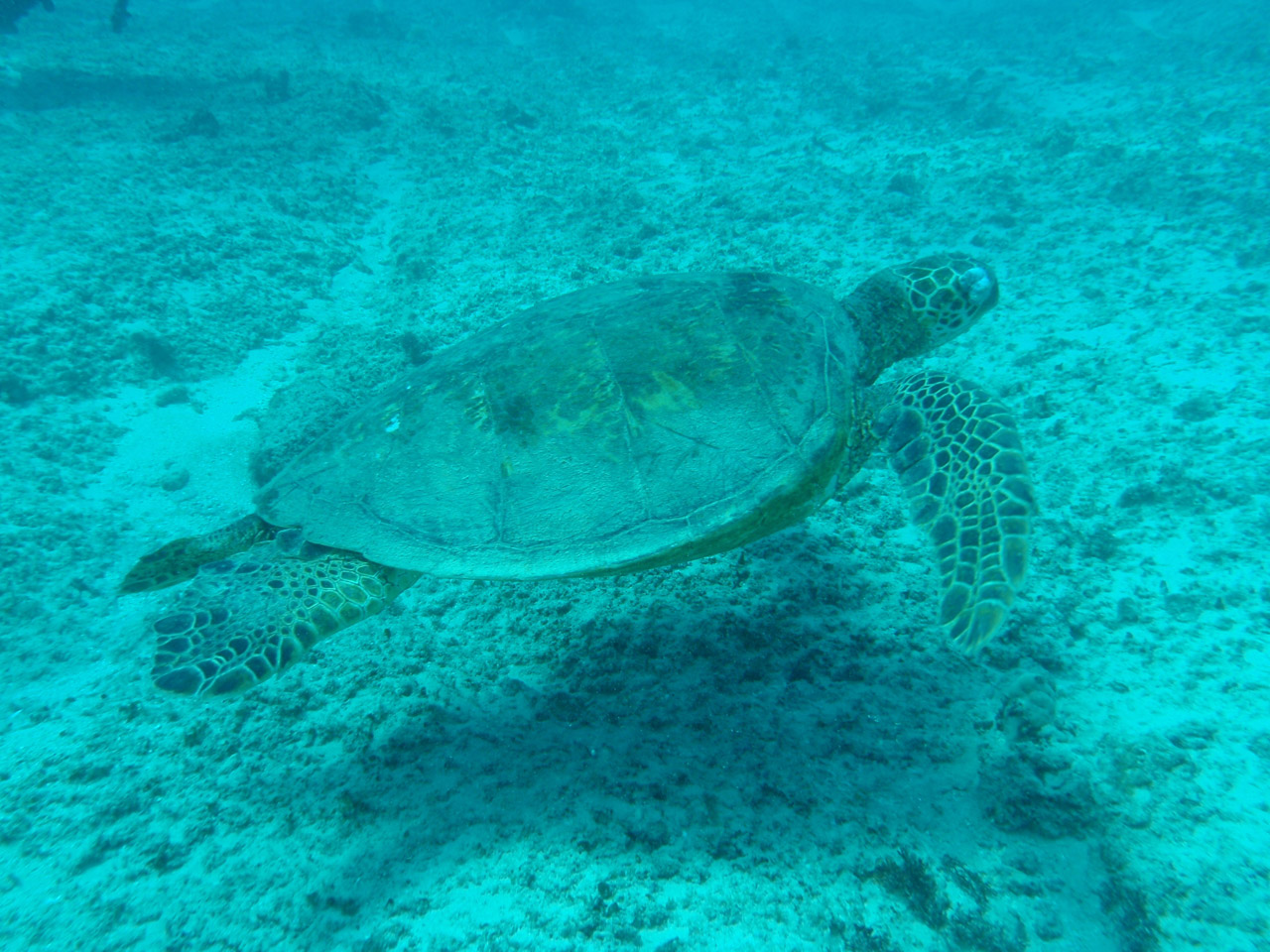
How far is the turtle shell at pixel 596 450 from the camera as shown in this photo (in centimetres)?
235

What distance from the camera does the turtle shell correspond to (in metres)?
2.35

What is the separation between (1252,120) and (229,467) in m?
13.6

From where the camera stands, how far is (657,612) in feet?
9.75

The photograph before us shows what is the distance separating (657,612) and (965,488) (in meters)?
1.67

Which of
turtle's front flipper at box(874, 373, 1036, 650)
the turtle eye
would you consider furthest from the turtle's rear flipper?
the turtle eye

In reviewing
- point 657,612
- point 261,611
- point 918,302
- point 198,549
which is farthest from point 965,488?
point 198,549

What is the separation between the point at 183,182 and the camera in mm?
7340

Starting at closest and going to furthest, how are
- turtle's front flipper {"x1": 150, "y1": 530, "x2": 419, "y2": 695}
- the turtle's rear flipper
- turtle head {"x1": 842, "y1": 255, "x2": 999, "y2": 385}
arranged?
1. turtle's front flipper {"x1": 150, "y1": 530, "x2": 419, "y2": 695}
2. the turtle's rear flipper
3. turtle head {"x1": 842, "y1": 255, "x2": 999, "y2": 385}

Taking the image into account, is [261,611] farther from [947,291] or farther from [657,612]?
[947,291]

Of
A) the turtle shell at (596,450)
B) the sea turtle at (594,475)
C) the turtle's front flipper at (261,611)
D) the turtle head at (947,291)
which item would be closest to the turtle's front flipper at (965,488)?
the sea turtle at (594,475)

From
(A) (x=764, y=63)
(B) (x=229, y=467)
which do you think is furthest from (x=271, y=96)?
(A) (x=764, y=63)

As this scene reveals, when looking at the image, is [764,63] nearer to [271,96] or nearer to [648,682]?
[271,96]

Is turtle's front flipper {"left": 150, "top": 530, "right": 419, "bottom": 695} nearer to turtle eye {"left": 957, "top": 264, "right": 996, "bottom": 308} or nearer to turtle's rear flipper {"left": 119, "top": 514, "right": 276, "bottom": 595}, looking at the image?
turtle's rear flipper {"left": 119, "top": 514, "right": 276, "bottom": 595}

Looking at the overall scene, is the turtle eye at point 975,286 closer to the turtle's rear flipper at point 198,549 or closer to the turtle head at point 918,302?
the turtle head at point 918,302
